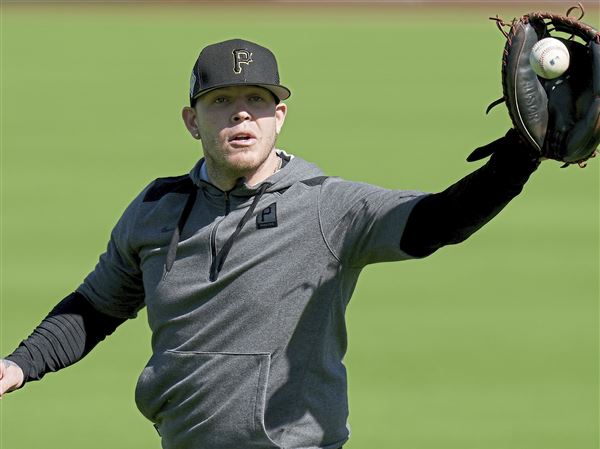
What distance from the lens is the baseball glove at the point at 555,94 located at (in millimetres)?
2934

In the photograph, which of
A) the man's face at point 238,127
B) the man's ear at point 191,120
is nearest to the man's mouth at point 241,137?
the man's face at point 238,127

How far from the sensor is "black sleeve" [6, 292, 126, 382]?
149 inches

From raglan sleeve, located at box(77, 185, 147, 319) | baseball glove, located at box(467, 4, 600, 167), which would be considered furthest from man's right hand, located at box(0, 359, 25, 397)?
baseball glove, located at box(467, 4, 600, 167)

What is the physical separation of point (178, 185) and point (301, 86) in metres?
11.6

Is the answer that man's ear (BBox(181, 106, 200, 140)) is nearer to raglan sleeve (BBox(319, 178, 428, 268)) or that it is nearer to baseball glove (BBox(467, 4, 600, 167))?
raglan sleeve (BBox(319, 178, 428, 268))

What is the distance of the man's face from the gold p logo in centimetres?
6

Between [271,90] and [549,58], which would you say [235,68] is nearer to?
[271,90]

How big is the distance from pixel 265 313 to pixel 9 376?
809 millimetres

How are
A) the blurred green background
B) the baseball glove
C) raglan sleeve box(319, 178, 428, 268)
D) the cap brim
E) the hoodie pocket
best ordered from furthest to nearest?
the blurred green background → the cap brim → the hoodie pocket → raglan sleeve box(319, 178, 428, 268) → the baseball glove

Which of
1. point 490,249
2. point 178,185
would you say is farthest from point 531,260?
point 178,185

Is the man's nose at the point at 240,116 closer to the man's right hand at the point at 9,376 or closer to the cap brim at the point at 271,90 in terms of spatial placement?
the cap brim at the point at 271,90

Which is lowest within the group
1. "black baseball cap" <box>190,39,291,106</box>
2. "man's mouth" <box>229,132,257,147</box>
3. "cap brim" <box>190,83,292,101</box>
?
"man's mouth" <box>229,132,257,147</box>

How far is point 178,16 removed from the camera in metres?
19.9

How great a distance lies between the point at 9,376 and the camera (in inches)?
143
